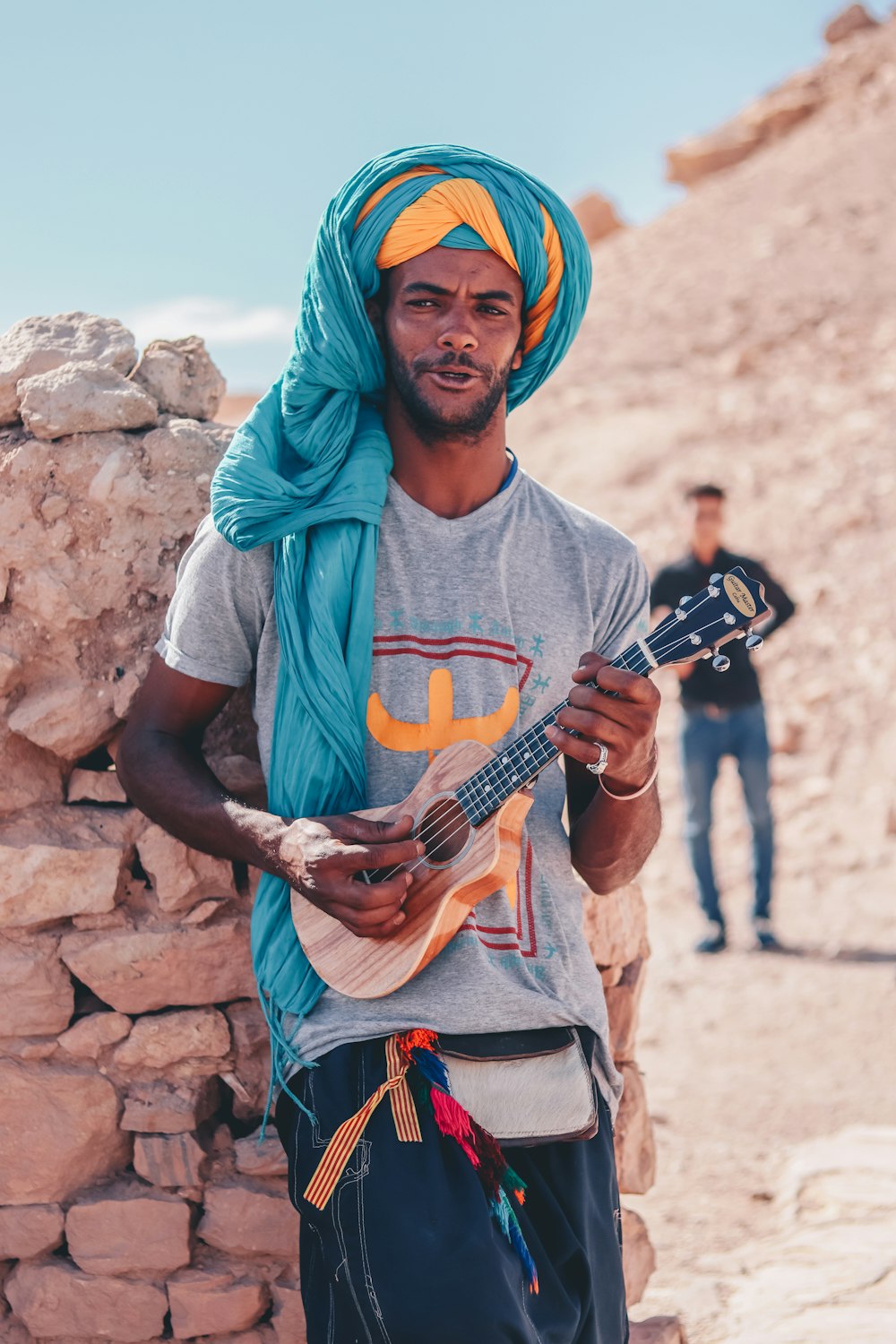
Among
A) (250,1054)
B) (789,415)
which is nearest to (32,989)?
(250,1054)

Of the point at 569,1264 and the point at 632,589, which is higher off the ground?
the point at 632,589

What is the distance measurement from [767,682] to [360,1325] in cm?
893

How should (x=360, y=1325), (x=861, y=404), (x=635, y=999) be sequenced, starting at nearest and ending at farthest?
(x=360, y=1325) → (x=635, y=999) → (x=861, y=404)

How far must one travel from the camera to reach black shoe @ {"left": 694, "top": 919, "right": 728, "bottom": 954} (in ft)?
23.1

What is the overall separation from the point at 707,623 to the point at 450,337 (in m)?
0.72

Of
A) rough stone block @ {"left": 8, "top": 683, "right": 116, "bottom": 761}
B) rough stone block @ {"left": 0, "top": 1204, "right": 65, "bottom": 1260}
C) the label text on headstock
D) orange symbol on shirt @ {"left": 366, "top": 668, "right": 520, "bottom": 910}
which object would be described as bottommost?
rough stone block @ {"left": 0, "top": 1204, "right": 65, "bottom": 1260}

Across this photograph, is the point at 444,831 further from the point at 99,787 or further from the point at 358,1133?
the point at 99,787

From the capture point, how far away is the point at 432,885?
7.11 ft

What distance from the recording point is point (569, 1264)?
6.94 ft

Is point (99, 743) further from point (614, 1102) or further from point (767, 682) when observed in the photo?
point (767, 682)

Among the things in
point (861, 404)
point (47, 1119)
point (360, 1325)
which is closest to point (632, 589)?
point (360, 1325)

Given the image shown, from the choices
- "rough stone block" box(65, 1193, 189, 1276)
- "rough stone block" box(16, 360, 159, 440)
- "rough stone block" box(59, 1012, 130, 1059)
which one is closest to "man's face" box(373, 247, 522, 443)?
"rough stone block" box(16, 360, 159, 440)

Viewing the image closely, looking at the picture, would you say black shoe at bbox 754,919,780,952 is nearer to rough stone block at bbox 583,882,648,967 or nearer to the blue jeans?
the blue jeans

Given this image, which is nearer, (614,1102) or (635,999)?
(614,1102)
